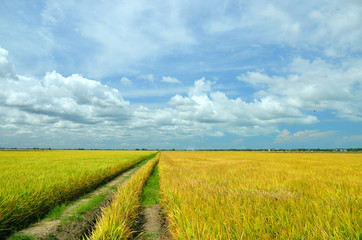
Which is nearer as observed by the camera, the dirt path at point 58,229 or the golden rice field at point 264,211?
the golden rice field at point 264,211

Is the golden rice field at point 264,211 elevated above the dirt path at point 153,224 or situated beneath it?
elevated above

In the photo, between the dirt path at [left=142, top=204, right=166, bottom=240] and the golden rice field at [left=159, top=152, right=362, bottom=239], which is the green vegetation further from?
the golden rice field at [left=159, top=152, right=362, bottom=239]

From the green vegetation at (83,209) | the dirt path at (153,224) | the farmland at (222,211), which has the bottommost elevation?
the dirt path at (153,224)

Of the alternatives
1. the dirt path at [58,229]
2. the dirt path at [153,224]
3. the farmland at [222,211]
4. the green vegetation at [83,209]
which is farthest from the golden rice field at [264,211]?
the green vegetation at [83,209]

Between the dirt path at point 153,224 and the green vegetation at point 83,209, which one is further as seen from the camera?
the green vegetation at point 83,209

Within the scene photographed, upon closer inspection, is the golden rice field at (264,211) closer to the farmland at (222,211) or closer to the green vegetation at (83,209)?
the farmland at (222,211)

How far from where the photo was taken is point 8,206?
498 cm

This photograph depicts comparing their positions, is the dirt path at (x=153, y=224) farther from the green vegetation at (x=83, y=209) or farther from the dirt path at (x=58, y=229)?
the green vegetation at (x=83, y=209)

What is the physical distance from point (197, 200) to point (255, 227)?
1926mm

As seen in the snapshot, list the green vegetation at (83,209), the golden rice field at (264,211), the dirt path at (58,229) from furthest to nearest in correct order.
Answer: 1. the green vegetation at (83,209)
2. the dirt path at (58,229)
3. the golden rice field at (264,211)

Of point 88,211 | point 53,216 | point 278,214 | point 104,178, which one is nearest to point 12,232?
point 53,216

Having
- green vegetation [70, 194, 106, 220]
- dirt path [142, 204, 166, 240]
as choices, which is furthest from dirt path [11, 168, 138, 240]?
dirt path [142, 204, 166, 240]

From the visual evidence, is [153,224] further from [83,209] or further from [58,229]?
[83,209]

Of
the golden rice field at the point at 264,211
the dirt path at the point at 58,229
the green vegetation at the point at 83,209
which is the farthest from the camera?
the green vegetation at the point at 83,209
